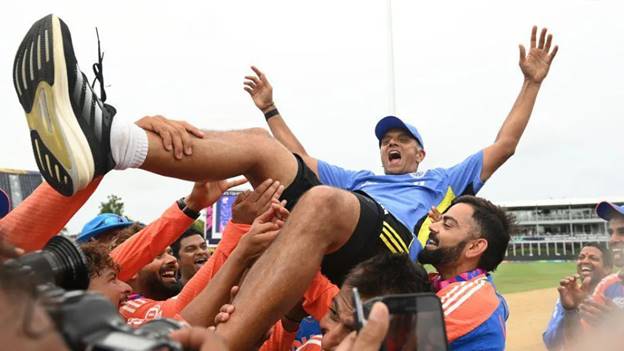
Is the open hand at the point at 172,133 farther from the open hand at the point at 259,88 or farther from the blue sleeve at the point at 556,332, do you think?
the blue sleeve at the point at 556,332

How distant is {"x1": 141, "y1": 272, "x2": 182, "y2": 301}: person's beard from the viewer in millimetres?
4160

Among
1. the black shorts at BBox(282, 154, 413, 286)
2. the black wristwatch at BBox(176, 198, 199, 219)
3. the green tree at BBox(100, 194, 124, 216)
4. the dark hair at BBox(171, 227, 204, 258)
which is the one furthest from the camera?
the green tree at BBox(100, 194, 124, 216)

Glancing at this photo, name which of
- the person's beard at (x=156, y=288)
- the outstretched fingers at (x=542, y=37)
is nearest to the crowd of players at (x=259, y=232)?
the person's beard at (x=156, y=288)

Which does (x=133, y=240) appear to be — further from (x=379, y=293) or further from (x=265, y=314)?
(x=379, y=293)

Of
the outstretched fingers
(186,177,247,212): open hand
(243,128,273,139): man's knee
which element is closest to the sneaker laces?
(243,128,273,139): man's knee

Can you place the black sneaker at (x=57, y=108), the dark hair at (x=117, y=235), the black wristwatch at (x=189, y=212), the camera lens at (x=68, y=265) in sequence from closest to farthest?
1. the camera lens at (x=68, y=265)
2. the black sneaker at (x=57, y=108)
3. the black wristwatch at (x=189, y=212)
4. the dark hair at (x=117, y=235)

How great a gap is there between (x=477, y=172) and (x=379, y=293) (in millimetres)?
2026

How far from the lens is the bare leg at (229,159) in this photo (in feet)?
7.75

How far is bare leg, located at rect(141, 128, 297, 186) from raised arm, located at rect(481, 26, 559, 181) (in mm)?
1665

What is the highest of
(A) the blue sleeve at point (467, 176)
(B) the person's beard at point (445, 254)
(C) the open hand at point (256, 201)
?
(C) the open hand at point (256, 201)

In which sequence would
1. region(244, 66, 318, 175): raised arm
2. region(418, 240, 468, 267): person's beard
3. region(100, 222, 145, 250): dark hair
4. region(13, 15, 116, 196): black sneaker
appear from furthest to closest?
region(244, 66, 318, 175): raised arm < region(100, 222, 145, 250): dark hair < region(418, 240, 468, 267): person's beard < region(13, 15, 116, 196): black sneaker

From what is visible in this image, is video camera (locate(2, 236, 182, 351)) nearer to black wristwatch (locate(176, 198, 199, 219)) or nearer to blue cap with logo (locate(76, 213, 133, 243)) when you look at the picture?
black wristwatch (locate(176, 198, 199, 219))

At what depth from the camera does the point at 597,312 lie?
2639 mm

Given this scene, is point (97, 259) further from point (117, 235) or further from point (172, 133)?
point (117, 235)
